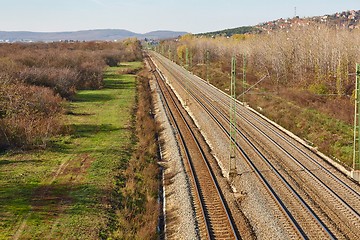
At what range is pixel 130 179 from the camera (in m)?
21.6

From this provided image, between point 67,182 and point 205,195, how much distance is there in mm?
7398

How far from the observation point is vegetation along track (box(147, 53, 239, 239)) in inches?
610

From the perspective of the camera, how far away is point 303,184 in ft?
65.1

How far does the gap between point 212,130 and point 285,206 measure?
1532cm

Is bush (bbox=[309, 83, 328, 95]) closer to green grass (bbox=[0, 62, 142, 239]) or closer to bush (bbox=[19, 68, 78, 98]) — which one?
green grass (bbox=[0, 62, 142, 239])

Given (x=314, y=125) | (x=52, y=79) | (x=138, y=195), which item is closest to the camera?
(x=138, y=195)

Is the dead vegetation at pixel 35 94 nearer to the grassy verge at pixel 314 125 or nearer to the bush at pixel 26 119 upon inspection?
the bush at pixel 26 119

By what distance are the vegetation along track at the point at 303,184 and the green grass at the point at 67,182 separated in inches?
324

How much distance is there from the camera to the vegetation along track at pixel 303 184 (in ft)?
51.3

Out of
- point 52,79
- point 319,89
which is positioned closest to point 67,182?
point 52,79

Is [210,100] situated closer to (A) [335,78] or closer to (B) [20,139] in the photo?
(A) [335,78]

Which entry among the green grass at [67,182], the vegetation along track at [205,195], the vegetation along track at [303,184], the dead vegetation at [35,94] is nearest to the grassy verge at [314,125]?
the vegetation along track at [303,184]

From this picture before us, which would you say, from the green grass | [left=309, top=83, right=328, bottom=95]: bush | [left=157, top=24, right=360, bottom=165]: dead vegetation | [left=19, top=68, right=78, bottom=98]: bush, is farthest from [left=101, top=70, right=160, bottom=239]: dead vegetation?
[left=309, top=83, right=328, bottom=95]: bush

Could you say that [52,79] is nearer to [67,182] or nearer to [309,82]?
[67,182]
